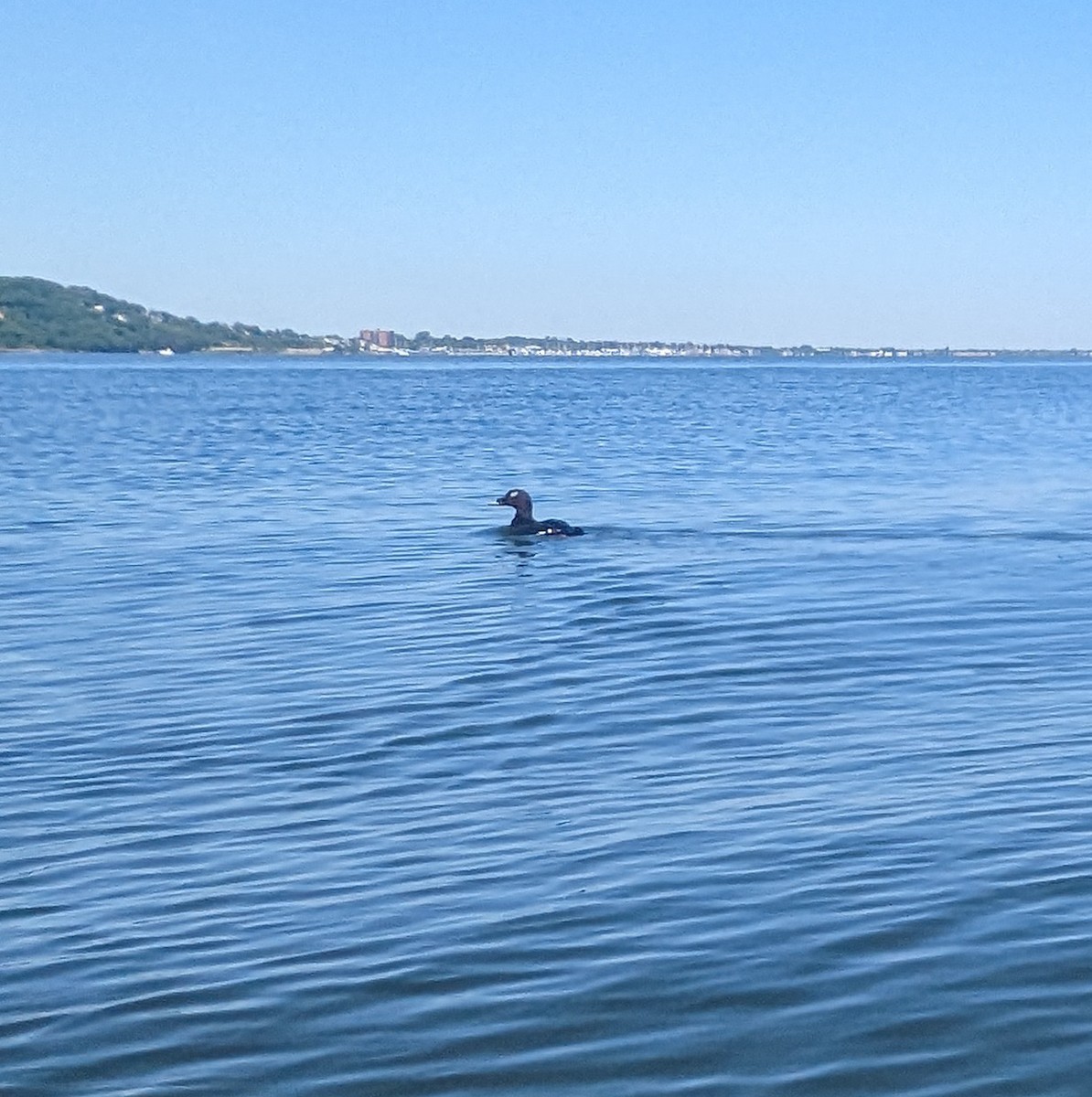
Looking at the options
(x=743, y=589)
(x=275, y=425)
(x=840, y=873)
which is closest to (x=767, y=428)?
(x=275, y=425)

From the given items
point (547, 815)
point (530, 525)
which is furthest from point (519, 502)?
point (547, 815)

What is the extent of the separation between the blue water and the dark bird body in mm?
738

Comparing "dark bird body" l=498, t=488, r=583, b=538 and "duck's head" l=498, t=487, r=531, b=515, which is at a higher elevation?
"duck's head" l=498, t=487, r=531, b=515

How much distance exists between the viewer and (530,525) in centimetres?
2753

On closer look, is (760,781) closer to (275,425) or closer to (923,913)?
(923,913)

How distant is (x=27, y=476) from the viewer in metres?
39.5

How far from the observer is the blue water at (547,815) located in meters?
7.54

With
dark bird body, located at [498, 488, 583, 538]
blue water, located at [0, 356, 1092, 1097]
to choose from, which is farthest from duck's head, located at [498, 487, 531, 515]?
blue water, located at [0, 356, 1092, 1097]

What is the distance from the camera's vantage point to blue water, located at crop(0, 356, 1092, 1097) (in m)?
7.54

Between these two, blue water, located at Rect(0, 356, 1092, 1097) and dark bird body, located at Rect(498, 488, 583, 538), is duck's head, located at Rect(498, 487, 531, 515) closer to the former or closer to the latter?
dark bird body, located at Rect(498, 488, 583, 538)

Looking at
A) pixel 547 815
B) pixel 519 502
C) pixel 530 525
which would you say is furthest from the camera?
pixel 519 502

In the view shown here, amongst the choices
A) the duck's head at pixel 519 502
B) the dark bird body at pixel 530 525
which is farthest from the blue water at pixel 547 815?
the duck's head at pixel 519 502

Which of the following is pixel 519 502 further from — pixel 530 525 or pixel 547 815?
pixel 547 815

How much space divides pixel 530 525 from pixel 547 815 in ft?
54.9
